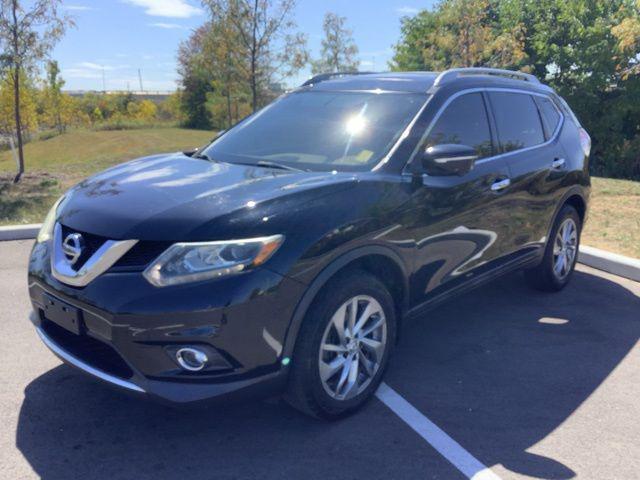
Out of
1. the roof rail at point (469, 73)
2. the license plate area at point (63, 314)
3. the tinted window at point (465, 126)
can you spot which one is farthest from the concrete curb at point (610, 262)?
the license plate area at point (63, 314)

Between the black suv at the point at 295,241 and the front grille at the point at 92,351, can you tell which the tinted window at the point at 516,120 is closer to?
the black suv at the point at 295,241

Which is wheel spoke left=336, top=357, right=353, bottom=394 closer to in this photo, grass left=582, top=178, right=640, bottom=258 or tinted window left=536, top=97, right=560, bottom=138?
tinted window left=536, top=97, right=560, bottom=138

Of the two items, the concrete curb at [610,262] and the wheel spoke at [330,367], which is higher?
the wheel spoke at [330,367]

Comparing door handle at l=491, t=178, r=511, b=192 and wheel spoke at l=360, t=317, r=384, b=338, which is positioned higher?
door handle at l=491, t=178, r=511, b=192

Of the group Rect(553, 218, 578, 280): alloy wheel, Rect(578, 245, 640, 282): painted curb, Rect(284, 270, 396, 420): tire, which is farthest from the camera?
Rect(578, 245, 640, 282): painted curb

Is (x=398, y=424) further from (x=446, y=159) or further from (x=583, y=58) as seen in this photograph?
(x=583, y=58)

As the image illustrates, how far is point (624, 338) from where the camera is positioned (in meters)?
4.61

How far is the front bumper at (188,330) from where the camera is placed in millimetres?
2715

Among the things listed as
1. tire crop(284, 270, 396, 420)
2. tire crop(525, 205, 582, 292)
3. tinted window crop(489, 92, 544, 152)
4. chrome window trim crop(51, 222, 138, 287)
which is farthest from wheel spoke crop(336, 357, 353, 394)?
tire crop(525, 205, 582, 292)

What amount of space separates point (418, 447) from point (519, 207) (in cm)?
217

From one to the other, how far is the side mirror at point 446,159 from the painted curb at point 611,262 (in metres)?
3.31

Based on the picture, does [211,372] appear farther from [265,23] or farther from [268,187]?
[265,23]

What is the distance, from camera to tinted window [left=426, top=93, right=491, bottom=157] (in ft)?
12.9

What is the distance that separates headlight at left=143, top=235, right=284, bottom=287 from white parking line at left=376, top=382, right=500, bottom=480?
50.3 inches
